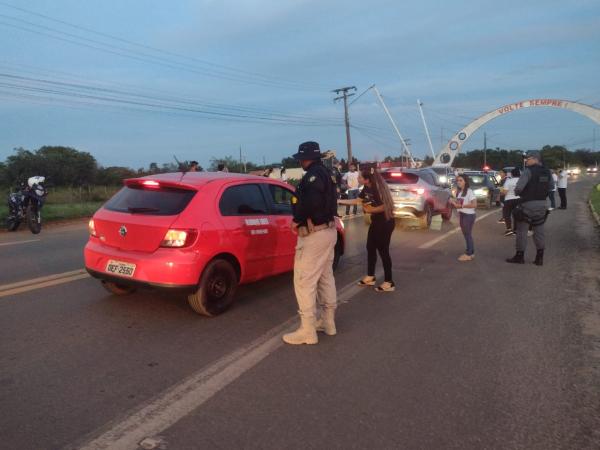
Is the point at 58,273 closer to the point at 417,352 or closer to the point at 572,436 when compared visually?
the point at 417,352

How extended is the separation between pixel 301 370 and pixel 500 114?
45748 mm

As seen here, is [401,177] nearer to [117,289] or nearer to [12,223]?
[117,289]

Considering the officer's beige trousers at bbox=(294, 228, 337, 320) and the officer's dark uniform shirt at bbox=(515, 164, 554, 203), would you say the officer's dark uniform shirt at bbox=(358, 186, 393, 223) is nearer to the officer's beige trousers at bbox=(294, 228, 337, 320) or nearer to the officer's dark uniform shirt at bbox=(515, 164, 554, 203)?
the officer's beige trousers at bbox=(294, 228, 337, 320)

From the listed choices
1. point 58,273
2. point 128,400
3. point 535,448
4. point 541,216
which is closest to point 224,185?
point 128,400

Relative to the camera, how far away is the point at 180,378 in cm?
359

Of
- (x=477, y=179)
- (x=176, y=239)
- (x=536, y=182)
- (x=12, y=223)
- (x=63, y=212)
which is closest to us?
(x=176, y=239)

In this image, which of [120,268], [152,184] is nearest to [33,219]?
[152,184]

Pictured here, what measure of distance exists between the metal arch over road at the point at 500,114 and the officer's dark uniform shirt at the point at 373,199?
34.6 m

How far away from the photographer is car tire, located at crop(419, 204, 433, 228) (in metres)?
12.9

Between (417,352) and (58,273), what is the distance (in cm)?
545

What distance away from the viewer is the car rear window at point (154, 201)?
4.93 meters

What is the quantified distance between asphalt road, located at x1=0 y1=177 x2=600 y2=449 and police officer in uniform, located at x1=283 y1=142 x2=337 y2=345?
288 millimetres

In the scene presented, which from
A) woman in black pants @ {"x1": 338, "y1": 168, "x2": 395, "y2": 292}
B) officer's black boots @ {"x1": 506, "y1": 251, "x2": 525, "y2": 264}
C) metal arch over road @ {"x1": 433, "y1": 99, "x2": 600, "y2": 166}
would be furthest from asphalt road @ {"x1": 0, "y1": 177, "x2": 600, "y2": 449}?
metal arch over road @ {"x1": 433, "y1": 99, "x2": 600, "y2": 166}

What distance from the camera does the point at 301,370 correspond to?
3773 millimetres
